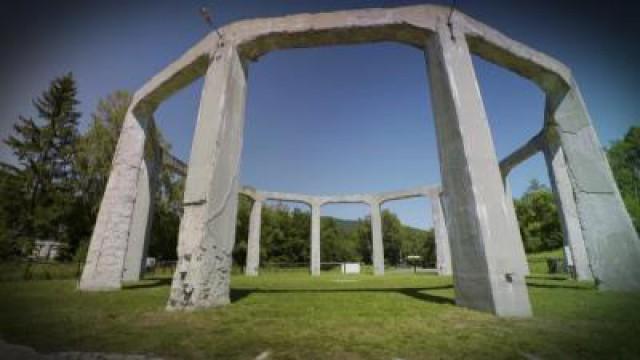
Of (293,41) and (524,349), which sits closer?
(524,349)

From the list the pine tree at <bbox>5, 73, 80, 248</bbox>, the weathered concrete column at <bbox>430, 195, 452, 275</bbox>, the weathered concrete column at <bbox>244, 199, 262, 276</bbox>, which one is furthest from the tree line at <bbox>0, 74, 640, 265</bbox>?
the weathered concrete column at <bbox>430, 195, 452, 275</bbox>

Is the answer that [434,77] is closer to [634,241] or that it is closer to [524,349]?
[524,349]

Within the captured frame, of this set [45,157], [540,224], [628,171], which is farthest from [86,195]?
[540,224]

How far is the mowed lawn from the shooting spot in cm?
300

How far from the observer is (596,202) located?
28.6 feet

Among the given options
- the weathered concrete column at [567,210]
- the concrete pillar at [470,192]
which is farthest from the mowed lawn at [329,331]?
the weathered concrete column at [567,210]

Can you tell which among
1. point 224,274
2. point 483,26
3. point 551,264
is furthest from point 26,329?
point 551,264

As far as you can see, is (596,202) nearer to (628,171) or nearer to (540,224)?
(628,171)

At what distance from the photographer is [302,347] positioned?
3123 mm

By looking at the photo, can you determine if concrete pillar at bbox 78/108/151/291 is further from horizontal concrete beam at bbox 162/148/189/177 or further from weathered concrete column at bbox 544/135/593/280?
weathered concrete column at bbox 544/135/593/280

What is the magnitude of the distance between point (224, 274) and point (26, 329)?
3.13 meters

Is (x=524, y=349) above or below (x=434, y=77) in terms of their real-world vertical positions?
below

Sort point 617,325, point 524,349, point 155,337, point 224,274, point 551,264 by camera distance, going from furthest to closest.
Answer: point 551,264 → point 224,274 → point 617,325 → point 155,337 → point 524,349

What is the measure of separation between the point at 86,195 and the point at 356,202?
811 inches
